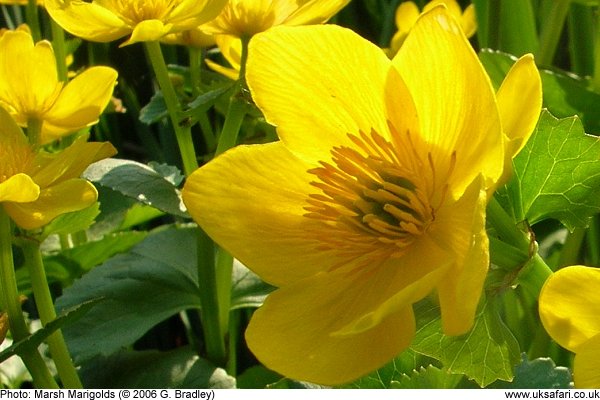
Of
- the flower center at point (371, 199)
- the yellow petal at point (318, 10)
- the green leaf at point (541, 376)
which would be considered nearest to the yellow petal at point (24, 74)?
the yellow petal at point (318, 10)

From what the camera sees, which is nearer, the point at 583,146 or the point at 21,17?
the point at 583,146

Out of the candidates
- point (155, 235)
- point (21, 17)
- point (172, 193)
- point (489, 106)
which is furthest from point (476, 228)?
point (21, 17)

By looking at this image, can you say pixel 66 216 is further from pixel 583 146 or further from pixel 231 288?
pixel 583 146

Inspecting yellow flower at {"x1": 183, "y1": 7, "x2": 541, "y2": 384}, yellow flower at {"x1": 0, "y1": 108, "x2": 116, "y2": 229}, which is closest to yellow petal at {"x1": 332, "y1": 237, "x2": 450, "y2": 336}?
yellow flower at {"x1": 183, "y1": 7, "x2": 541, "y2": 384}

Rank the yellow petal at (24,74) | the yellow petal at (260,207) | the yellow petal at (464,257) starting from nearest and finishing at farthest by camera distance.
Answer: the yellow petal at (464,257)
the yellow petal at (260,207)
the yellow petal at (24,74)

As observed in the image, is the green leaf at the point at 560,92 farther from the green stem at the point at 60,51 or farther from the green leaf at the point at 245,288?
the green stem at the point at 60,51

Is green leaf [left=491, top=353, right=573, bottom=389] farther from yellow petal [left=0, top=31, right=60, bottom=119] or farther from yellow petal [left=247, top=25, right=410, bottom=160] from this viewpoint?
yellow petal [left=0, top=31, right=60, bottom=119]
